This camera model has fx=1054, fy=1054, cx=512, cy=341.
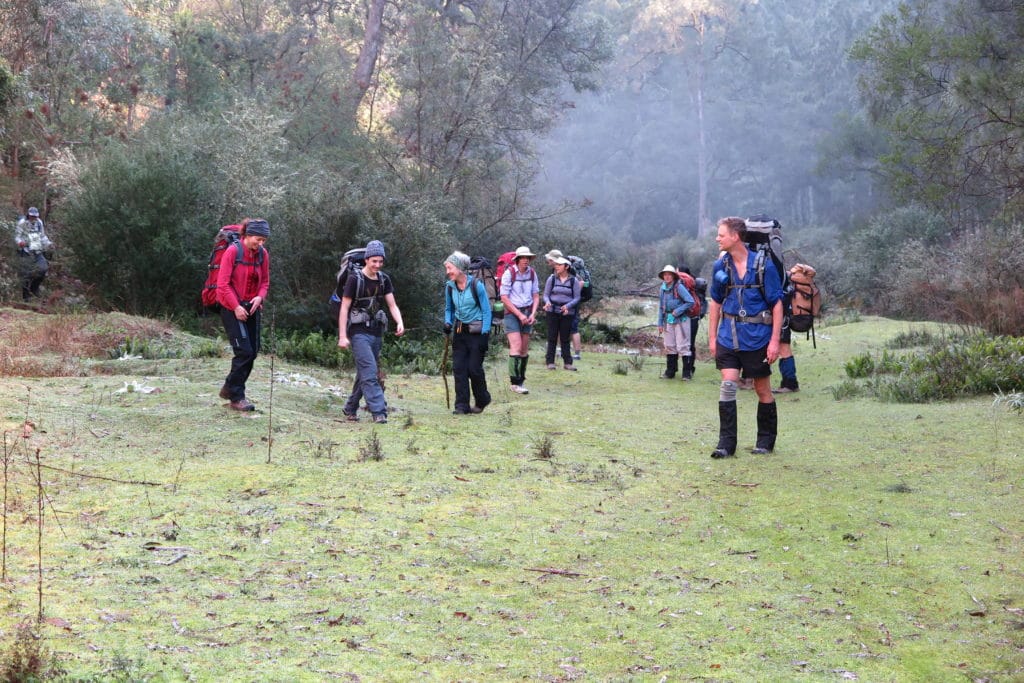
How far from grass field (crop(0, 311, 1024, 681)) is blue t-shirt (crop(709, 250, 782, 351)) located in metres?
1.06

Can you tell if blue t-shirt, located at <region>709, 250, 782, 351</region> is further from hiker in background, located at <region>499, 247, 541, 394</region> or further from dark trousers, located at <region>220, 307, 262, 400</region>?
hiker in background, located at <region>499, 247, 541, 394</region>

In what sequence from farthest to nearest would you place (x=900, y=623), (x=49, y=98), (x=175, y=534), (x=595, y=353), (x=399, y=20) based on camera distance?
(x=399, y=20) → (x=49, y=98) → (x=595, y=353) → (x=175, y=534) → (x=900, y=623)

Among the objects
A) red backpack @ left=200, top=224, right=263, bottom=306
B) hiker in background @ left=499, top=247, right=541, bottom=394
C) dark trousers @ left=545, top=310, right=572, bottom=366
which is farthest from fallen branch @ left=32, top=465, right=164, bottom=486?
dark trousers @ left=545, top=310, right=572, bottom=366

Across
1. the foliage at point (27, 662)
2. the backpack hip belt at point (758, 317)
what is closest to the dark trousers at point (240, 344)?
the backpack hip belt at point (758, 317)

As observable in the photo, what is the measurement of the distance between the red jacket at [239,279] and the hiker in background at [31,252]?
9.96 m

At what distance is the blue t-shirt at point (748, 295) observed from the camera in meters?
8.61

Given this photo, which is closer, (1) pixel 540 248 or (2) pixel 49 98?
(2) pixel 49 98

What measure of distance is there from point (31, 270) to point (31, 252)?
12.3 inches

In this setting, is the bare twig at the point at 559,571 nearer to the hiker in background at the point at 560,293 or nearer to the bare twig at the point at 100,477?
the bare twig at the point at 100,477

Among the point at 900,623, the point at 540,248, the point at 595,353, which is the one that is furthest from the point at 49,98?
the point at 900,623

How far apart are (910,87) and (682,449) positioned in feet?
69.3

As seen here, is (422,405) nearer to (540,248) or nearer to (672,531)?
(672,531)

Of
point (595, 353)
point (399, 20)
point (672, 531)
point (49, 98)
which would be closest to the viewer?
point (672, 531)

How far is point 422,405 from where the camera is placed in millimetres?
12188
